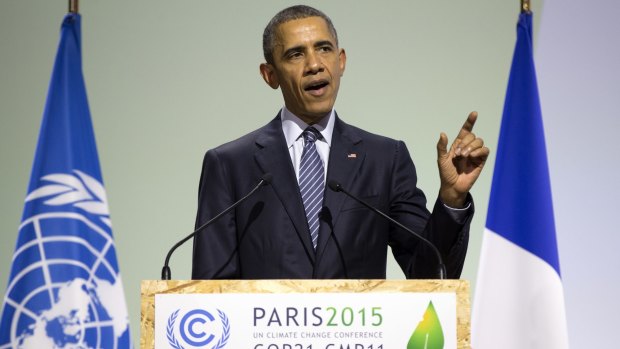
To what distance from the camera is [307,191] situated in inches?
95.2

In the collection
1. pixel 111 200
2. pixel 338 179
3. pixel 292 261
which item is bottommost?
pixel 292 261

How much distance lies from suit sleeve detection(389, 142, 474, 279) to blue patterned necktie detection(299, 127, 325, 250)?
222mm

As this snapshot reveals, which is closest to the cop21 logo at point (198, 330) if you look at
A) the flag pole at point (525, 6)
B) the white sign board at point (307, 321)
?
the white sign board at point (307, 321)

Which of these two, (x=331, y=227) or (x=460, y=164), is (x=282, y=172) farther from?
(x=460, y=164)

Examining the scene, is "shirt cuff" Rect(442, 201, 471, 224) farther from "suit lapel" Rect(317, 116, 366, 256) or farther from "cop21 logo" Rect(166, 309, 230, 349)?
"cop21 logo" Rect(166, 309, 230, 349)

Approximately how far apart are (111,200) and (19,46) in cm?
76

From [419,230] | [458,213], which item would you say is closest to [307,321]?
[458,213]

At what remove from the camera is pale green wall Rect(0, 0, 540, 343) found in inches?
139

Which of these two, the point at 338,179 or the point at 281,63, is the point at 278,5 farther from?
the point at 338,179

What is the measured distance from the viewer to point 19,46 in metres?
A: 3.63

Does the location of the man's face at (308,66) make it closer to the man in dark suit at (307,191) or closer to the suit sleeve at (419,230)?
the man in dark suit at (307,191)

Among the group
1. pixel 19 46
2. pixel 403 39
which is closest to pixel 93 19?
pixel 19 46

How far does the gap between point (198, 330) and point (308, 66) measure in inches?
37.5

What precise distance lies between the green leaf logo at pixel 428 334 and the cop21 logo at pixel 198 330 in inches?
14.9
